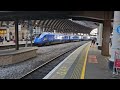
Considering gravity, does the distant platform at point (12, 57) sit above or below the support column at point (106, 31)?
below

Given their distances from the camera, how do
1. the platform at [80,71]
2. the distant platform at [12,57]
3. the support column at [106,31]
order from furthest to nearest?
the support column at [106,31] < the distant platform at [12,57] < the platform at [80,71]

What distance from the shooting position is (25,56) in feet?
81.8

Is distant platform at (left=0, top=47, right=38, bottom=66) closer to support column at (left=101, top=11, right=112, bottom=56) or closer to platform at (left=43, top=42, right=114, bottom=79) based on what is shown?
platform at (left=43, top=42, right=114, bottom=79)

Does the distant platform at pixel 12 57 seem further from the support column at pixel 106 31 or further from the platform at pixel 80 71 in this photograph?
the support column at pixel 106 31

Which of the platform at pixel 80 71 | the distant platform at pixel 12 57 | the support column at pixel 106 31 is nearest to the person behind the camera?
the platform at pixel 80 71

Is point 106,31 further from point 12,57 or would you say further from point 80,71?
point 80,71

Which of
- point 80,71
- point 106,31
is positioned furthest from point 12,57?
point 106,31

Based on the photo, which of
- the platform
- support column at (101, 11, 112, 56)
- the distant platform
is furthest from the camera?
support column at (101, 11, 112, 56)

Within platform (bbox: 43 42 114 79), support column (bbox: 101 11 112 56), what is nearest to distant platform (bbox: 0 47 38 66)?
platform (bbox: 43 42 114 79)

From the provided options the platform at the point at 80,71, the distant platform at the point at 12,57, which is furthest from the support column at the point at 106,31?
the distant platform at the point at 12,57
